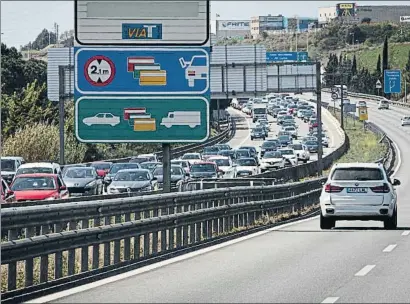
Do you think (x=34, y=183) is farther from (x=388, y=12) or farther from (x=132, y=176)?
(x=388, y=12)

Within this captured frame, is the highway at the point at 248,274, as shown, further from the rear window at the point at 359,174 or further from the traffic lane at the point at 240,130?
the traffic lane at the point at 240,130

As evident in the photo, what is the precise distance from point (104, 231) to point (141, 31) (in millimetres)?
8375

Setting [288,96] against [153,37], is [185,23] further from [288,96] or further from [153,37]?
[288,96]

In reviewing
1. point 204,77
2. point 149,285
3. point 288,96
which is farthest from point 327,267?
point 288,96

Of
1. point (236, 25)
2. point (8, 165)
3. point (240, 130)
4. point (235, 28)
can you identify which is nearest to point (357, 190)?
point (8, 165)

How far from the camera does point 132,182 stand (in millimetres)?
42812

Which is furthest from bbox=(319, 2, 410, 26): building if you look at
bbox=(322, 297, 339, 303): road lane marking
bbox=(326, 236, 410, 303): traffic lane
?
bbox=(322, 297, 339, 303): road lane marking

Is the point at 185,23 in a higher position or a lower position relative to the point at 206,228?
higher

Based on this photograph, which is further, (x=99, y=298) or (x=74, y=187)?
(x=74, y=187)

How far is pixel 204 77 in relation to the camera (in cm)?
2356

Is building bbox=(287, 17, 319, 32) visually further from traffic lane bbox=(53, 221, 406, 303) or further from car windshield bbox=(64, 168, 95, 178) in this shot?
traffic lane bbox=(53, 221, 406, 303)

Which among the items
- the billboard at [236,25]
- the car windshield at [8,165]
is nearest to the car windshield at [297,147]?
the billboard at [236,25]

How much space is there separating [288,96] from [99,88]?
513ft

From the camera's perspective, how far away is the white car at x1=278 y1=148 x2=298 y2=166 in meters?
73.8
